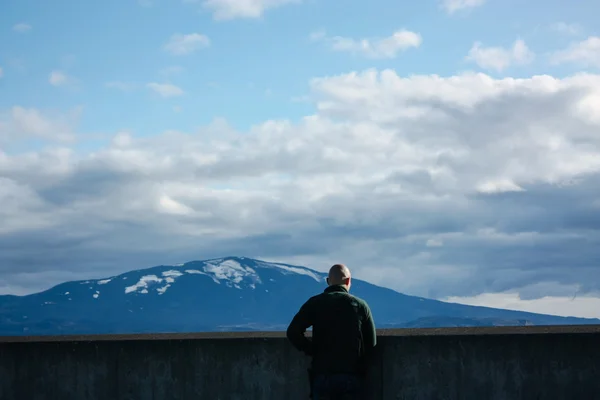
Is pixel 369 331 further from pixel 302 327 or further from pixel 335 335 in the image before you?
pixel 302 327

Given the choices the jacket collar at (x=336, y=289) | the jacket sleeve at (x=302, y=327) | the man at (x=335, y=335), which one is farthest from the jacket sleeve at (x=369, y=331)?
the jacket sleeve at (x=302, y=327)

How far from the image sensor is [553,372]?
10.7 metres

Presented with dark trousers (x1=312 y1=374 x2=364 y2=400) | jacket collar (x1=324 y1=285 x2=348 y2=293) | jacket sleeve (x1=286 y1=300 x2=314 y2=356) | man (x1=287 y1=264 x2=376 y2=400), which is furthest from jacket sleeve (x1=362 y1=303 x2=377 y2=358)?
jacket sleeve (x1=286 y1=300 x2=314 y2=356)

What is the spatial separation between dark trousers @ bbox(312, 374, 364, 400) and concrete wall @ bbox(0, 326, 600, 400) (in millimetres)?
1252

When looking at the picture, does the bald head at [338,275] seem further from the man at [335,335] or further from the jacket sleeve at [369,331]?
the jacket sleeve at [369,331]

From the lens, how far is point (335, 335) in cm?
985

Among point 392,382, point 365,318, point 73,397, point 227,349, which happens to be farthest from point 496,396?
point 73,397

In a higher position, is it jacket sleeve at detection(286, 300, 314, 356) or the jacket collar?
the jacket collar

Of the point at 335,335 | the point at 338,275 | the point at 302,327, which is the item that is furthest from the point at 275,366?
the point at 338,275

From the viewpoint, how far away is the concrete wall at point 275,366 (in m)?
10.7

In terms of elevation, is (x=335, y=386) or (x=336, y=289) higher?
(x=336, y=289)

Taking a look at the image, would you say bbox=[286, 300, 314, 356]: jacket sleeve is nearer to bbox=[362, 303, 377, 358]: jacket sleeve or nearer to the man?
the man

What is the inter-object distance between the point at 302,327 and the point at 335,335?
0.39 metres

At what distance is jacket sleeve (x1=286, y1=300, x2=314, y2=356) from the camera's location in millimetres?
9875
